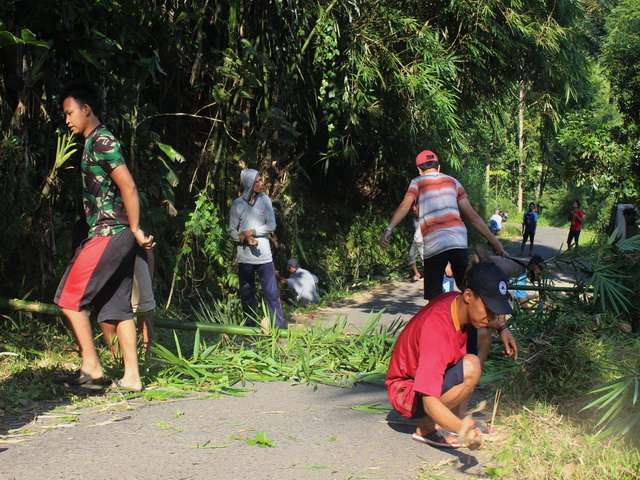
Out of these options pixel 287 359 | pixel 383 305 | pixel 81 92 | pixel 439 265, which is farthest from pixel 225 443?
pixel 383 305

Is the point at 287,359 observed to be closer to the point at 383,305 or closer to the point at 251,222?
the point at 251,222

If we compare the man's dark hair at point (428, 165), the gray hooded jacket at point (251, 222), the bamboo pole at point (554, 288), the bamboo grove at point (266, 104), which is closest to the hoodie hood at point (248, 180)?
the gray hooded jacket at point (251, 222)

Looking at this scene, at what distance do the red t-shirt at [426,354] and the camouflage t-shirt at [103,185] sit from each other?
200 centimetres

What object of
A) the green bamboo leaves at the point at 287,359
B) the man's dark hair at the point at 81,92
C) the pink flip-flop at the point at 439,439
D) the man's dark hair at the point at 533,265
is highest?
the man's dark hair at the point at 81,92

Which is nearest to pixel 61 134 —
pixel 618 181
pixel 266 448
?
pixel 266 448

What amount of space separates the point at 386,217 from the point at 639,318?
9.33 metres

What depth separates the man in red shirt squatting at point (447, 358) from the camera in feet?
11.4

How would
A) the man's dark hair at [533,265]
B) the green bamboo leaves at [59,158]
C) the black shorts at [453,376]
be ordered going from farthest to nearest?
1. the green bamboo leaves at [59,158]
2. the man's dark hair at [533,265]
3. the black shorts at [453,376]

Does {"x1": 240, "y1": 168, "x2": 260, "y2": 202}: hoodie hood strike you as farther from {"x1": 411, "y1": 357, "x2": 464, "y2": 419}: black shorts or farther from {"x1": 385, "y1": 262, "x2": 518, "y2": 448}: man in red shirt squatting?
{"x1": 411, "y1": 357, "x2": 464, "y2": 419}: black shorts

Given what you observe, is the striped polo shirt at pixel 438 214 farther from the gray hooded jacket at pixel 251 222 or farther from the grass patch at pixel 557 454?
the grass patch at pixel 557 454

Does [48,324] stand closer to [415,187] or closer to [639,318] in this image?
[415,187]

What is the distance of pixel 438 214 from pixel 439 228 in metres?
0.13

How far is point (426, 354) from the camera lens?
3.64 m

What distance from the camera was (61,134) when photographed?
20.3ft
